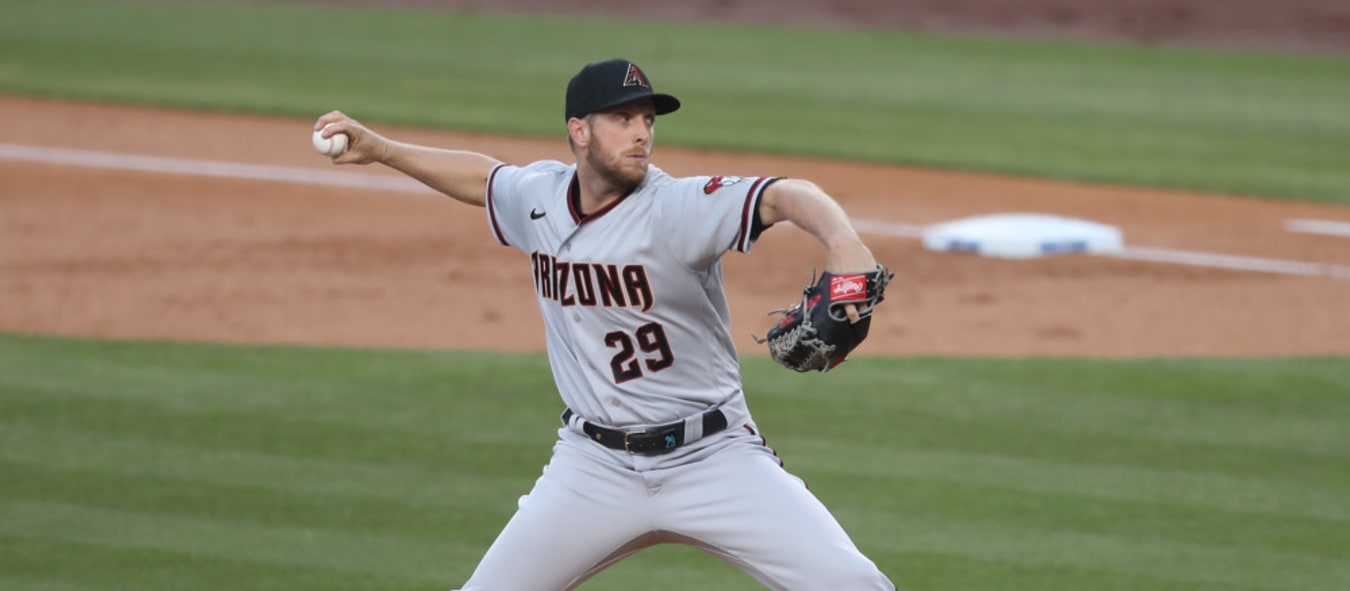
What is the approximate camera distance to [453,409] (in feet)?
28.8

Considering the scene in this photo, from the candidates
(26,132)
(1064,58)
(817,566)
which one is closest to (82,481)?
(817,566)

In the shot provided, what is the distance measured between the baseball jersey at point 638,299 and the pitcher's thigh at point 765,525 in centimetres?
19

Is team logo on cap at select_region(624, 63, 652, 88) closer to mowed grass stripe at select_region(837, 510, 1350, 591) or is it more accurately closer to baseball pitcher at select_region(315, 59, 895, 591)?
baseball pitcher at select_region(315, 59, 895, 591)

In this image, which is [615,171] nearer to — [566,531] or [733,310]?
[566,531]

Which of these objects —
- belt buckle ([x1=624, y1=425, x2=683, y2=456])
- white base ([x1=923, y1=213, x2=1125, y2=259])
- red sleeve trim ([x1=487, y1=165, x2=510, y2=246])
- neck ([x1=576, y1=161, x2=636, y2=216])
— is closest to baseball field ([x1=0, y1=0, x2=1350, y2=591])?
white base ([x1=923, y1=213, x2=1125, y2=259])

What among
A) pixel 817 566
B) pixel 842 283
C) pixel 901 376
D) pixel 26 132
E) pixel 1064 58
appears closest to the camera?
pixel 842 283

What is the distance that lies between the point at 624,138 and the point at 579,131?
14cm

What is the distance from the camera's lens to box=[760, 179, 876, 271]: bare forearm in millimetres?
4359

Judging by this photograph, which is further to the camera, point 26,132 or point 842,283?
point 26,132

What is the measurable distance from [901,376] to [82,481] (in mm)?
3901

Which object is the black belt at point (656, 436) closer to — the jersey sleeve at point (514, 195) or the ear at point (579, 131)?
the jersey sleeve at point (514, 195)

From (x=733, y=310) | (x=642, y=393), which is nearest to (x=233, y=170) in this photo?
(x=733, y=310)

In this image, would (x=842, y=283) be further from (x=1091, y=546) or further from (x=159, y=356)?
(x=159, y=356)

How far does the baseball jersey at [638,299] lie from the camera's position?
16.2 feet
